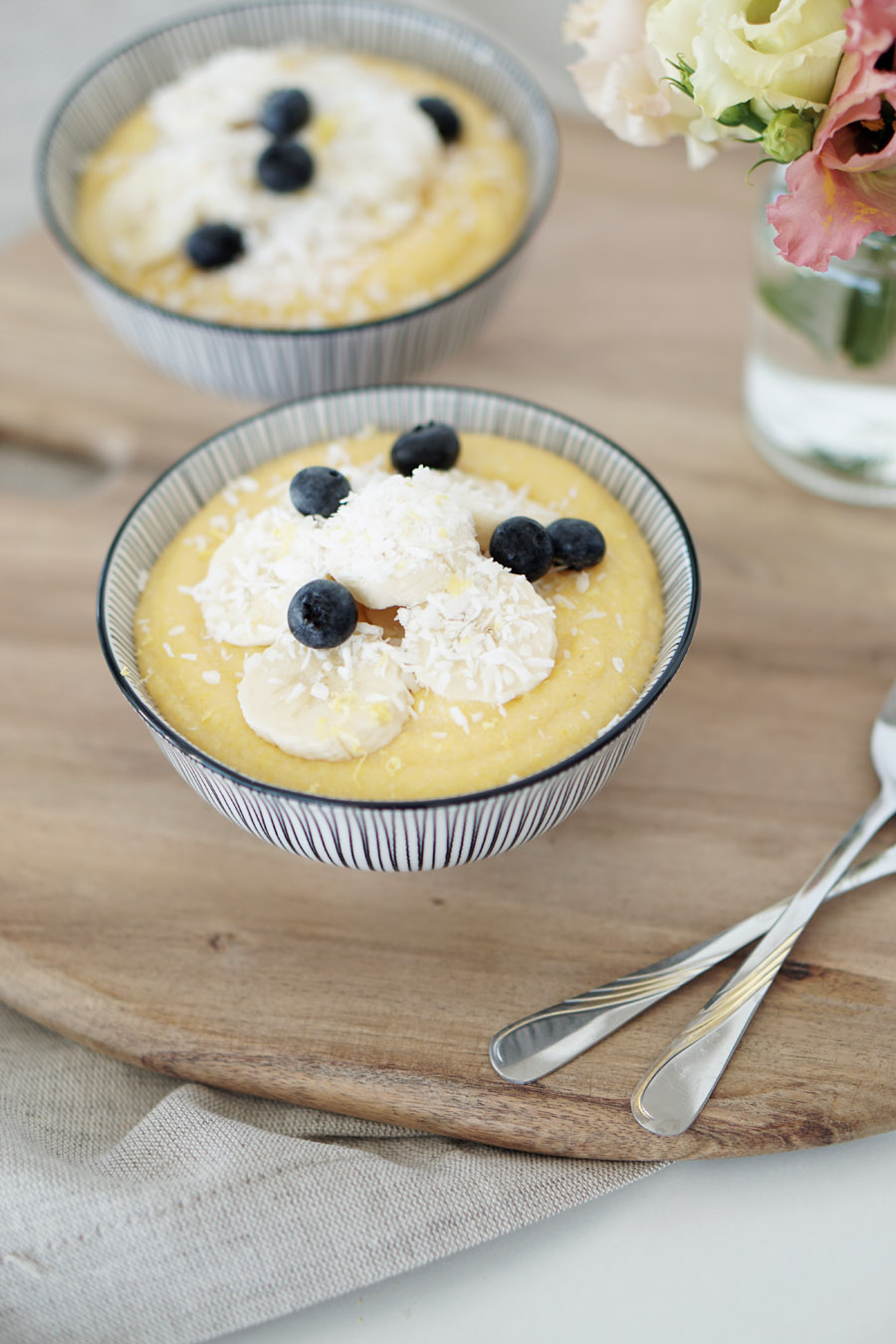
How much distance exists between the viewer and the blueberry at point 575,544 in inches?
63.6

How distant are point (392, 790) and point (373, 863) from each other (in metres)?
0.12

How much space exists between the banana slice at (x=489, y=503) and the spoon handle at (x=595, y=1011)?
0.62 meters

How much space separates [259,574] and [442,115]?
4.39ft

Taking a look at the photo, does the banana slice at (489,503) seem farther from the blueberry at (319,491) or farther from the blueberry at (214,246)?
the blueberry at (214,246)

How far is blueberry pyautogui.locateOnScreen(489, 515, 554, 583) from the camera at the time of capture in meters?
1.57

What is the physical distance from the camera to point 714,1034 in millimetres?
1564

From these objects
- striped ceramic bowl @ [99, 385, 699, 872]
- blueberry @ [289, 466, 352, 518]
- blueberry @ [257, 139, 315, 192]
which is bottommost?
striped ceramic bowl @ [99, 385, 699, 872]

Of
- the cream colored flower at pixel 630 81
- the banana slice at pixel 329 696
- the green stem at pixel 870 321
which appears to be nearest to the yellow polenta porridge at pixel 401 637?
the banana slice at pixel 329 696

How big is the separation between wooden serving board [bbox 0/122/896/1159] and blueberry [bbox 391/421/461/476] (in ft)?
1.87

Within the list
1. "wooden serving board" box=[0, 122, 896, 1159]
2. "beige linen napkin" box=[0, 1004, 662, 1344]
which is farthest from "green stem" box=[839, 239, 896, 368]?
"beige linen napkin" box=[0, 1004, 662, 1344]

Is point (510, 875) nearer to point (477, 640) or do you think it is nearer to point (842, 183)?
point (477, 640)

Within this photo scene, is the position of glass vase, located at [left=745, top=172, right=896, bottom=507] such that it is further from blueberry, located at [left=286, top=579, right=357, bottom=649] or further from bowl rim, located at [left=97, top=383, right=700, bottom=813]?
blueberry, located at [left=286, top=579, right=357, bottom=649]

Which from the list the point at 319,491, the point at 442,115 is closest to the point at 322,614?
the point at 319,491

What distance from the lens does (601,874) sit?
1.79 metres
